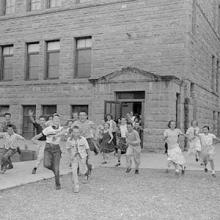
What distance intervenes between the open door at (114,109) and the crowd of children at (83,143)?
2512 millimetres

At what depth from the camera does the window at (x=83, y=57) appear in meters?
19.3

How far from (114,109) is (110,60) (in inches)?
118

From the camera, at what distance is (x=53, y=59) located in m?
20.2

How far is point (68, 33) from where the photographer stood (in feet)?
63.7

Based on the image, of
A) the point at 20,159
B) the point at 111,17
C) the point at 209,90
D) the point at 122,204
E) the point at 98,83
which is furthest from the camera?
the point at 209,90

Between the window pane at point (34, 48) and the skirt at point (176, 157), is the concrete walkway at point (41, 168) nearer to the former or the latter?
the skirt at point (176, 157)

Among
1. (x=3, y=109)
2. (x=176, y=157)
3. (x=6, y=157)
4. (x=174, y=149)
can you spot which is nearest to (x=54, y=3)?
(x=3, y=109)

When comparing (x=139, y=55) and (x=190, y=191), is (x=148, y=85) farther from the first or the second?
(x=190, y=191)

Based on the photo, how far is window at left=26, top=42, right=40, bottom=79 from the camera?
67.7ft

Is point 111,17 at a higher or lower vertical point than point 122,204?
higher

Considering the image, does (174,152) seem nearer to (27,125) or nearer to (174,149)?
(174,149)

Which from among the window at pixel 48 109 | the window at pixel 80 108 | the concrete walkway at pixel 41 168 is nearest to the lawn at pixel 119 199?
the concrete walkway at pixel 41 168

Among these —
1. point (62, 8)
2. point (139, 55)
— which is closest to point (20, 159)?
point (139, 55)

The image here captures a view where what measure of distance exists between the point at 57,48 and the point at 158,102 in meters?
7.29
